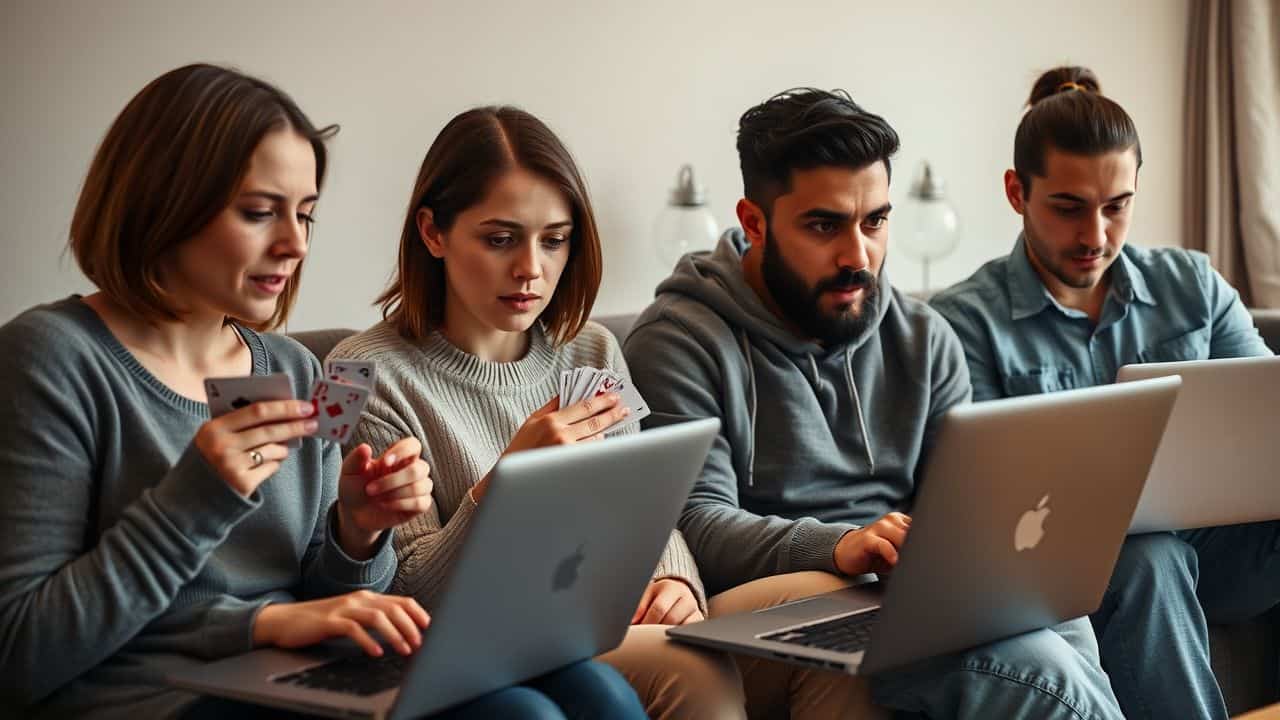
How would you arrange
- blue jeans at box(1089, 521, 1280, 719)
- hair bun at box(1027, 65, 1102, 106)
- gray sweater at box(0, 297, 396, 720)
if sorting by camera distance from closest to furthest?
gray sweater at box(0, 297, 396, 720) → blue jeans at box(1089, 521, 1280, 719) → hair bun at box(1027, 65, 1102, 106)

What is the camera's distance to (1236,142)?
4703mm

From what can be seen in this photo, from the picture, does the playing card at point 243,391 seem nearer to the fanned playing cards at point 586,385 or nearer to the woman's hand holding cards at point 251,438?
the woman's hand holding cards at point 251,438

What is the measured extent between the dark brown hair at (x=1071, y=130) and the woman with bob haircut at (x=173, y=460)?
1.61m

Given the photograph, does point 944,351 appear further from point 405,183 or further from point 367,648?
point 405,183

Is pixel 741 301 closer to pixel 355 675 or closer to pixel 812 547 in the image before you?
pixel 812 547

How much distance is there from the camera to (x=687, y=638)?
5.32 ft

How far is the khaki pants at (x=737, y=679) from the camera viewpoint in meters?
1.65

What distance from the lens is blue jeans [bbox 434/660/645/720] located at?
1.36 metres

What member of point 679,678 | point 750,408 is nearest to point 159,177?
point 679,678

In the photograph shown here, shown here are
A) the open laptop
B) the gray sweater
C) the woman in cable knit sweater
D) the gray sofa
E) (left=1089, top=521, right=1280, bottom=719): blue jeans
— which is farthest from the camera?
the gray sofa

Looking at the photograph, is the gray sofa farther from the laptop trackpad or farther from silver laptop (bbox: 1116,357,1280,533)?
the laptop trackpad

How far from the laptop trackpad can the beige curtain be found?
3410mm

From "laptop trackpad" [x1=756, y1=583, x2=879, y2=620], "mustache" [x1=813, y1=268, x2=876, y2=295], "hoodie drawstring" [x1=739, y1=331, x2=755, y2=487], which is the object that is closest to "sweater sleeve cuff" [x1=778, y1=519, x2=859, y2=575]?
"laptop trackpad" [x1=756, y1=583, x2=879, y2=620]

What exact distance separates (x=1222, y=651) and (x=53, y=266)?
8.12 feet
